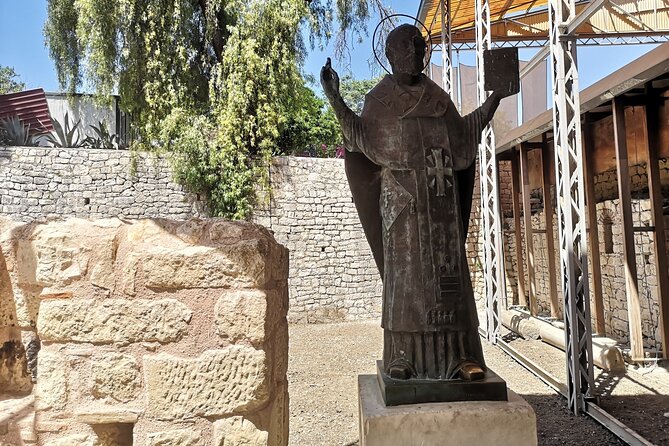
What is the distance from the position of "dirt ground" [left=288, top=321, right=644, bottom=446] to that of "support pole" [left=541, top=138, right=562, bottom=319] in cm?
159

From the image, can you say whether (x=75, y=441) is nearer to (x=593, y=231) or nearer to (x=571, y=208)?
(x=571, y=208)

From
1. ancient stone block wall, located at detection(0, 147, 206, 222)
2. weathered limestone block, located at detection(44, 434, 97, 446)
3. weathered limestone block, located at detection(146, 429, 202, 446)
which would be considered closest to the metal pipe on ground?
weathered limestone block, located at detection(146, 429, 202, 446)

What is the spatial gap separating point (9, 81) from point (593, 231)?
25757 millimetres

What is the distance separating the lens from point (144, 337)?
5.51 ft

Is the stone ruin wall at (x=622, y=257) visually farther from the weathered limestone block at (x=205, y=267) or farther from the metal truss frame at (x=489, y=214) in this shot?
the weathered limestone block at (x=205, y=267)

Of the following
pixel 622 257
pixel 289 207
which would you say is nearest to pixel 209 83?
pixel 289 207

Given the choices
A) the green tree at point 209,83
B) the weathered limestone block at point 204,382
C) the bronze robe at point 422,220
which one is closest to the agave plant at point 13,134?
the green tree at point 209,83

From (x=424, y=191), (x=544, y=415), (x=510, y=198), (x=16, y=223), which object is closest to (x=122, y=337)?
(x=16, y=223)

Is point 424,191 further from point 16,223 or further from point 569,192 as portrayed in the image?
point 569,192

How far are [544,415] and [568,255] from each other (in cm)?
157

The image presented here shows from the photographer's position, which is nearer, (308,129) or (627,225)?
(627,225)

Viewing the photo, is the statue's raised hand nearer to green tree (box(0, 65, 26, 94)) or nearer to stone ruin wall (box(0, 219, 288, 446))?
stone ruin wall (box(0, 219, 288, 446))

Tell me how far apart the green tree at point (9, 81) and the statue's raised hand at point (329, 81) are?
83.5ft

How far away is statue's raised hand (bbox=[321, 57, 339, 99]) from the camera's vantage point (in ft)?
6.68
